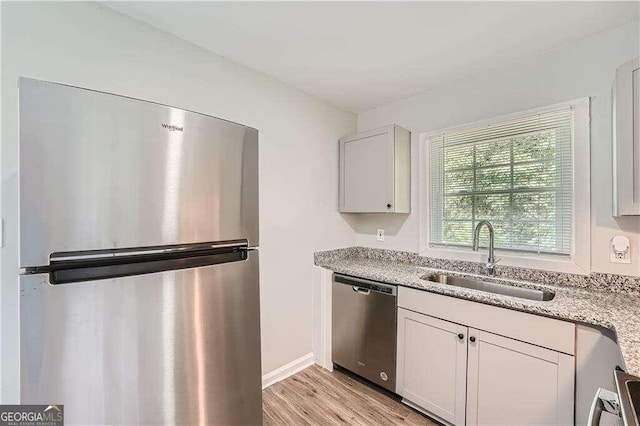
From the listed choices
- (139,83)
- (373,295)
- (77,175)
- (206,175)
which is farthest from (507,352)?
(139,83)

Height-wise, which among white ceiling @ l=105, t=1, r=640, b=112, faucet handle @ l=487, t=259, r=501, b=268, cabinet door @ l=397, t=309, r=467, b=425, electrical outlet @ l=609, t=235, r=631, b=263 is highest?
white ceiling @ l=105, t=1, r=640, b=112

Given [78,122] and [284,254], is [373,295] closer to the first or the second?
[284,254]

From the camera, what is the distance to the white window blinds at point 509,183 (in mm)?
1813

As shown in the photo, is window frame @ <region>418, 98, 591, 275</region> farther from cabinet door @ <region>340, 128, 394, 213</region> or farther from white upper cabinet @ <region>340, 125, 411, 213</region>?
cabinet door @ <region>340, 128, 394, 213</region>

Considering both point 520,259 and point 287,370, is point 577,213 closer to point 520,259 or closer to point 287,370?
point 520,259

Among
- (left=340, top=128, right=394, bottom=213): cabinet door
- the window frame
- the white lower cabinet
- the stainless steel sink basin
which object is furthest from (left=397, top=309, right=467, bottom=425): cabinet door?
(left=340, top=128, right=394, bottom=213): cabinet door

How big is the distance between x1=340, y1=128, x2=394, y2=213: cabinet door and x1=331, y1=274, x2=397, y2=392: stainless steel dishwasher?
2.39 feet

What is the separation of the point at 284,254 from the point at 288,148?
0.88m

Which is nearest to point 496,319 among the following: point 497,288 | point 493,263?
point 497,288

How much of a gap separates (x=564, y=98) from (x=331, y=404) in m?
2.57

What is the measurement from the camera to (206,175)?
1177 millimetres

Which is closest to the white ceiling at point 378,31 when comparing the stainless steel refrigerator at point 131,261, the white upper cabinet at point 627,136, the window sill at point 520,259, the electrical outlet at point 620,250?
the white upper cabinet at point 627,136

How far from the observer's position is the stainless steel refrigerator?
84cm

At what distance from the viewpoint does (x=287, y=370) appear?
7.43 ft
